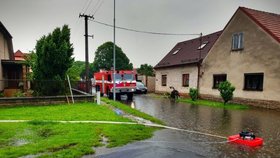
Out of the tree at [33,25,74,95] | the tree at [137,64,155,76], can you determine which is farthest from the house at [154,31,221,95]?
the tree at [137,64,155,76]

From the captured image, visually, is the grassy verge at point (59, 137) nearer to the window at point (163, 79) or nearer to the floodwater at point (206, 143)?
the floodwater at point (206, 143)

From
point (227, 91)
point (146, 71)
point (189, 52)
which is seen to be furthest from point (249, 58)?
point (146, 71)

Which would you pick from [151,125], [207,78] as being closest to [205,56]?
[207,78]

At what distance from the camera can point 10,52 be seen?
2969 centimetres

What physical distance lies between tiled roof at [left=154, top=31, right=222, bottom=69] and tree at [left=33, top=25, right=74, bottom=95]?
43.3 feet

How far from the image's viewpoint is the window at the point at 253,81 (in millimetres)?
18312

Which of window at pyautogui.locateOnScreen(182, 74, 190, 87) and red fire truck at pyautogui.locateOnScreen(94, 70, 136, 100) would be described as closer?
red fire truck at pyautogui.locateOnScreen(94, 70, 136, 100)

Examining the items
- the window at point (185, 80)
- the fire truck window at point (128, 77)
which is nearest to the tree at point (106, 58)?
the window at point (185, 80)

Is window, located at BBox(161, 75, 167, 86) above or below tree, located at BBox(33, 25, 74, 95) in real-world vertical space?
below

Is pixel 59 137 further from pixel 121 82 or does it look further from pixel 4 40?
pixel 4 40

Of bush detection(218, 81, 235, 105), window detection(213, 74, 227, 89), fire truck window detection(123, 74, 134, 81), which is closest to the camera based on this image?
bush detection(218, 81, 235, 105)

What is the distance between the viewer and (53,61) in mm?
17109

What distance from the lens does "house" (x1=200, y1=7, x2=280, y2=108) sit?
17.2 m

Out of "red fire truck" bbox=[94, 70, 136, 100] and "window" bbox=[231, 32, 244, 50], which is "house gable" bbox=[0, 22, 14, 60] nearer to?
"red fire truck" bbox=[94, 70, 136, 100]
